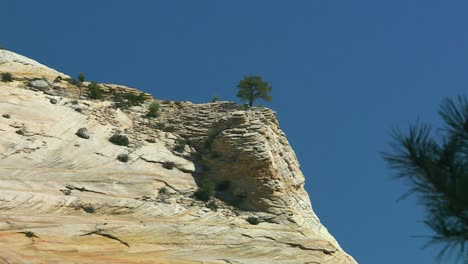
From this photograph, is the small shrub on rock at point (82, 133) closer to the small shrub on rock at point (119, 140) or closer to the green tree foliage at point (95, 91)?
the small shrub on rock at point (119, 140)

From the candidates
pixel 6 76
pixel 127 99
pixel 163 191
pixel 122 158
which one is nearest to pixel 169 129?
pixel 127 99

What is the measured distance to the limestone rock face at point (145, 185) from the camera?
1139 inches

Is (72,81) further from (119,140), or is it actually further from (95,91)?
(119,140)

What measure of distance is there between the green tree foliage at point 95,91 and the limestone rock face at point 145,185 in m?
0.61

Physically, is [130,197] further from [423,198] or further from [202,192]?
[423,198]

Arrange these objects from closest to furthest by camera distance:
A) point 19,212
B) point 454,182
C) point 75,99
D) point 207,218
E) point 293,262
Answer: point 454,182, point 19,212, point 293,262, point 207,218, point 75,99

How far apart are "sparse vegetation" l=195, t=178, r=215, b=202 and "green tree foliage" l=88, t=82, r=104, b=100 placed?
834 cm

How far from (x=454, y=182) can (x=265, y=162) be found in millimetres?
28062

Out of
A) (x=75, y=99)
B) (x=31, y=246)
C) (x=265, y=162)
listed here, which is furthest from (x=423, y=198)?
(x=75, y=99)

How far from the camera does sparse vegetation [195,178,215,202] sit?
114 feet

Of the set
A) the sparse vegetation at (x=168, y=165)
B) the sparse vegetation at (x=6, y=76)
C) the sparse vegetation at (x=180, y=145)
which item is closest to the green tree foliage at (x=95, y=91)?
the sparse vegetation at (x=6, y=76)

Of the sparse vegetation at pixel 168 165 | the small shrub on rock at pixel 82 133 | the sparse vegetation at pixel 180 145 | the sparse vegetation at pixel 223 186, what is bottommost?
the sparse vegetation at pixel 223 186

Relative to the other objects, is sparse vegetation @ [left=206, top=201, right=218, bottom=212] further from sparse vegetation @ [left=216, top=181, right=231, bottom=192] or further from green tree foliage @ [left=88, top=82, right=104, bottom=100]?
green tree foliage @ [left=88, top=82, right=104, bottom=100]

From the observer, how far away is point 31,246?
88.5ft
